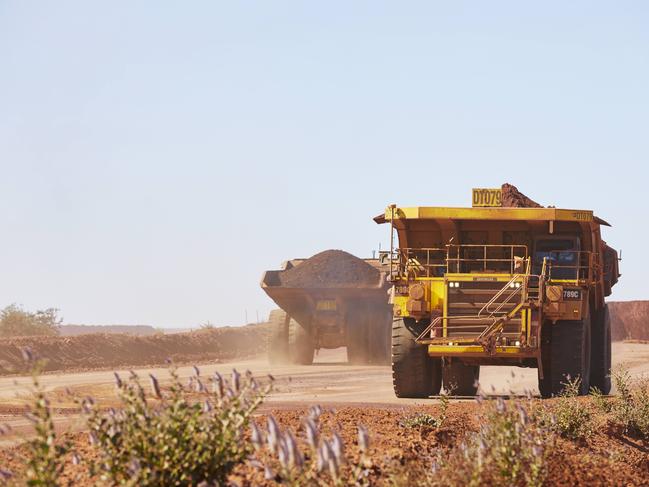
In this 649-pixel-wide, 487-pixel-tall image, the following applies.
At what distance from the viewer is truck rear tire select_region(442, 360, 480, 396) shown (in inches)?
729

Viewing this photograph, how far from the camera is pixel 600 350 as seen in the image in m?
20.0

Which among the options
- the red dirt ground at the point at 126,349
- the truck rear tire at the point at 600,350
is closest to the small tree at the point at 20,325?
the red dirt ground at the point at 126,349

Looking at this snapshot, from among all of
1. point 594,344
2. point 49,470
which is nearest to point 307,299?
point 594,344

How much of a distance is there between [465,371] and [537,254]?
2.36m

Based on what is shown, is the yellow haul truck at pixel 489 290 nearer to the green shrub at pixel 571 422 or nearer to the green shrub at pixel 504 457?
the green shrub at pixel 571 422

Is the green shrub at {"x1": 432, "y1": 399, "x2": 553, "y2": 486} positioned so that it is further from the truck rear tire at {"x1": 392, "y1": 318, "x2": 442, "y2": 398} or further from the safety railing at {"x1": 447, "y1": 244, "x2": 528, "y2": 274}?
the safety railing at {"x1": 447, "y1": 244, "x2": 528, "y2": 274}

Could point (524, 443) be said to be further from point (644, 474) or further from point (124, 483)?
point (644, 474)

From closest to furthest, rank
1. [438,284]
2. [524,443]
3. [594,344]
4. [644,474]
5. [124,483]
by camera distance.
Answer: [124,483], [524,443], [644,474], [438,284], [594,344]

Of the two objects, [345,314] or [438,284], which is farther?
[345,314]

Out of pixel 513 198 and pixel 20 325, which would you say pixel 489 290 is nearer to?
pixel 513 198

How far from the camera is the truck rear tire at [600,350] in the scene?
1992 cm

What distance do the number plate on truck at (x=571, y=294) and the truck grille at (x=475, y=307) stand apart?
0.68 meters

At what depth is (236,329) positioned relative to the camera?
172ft

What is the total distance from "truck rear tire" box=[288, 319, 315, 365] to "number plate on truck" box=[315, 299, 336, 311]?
3.28 ft
